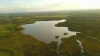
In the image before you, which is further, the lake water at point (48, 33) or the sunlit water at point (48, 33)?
the lake water at point (48, 33)

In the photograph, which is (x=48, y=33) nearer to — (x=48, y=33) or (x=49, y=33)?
(x=48, y=33)

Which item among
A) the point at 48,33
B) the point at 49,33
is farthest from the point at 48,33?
the point at 49,33

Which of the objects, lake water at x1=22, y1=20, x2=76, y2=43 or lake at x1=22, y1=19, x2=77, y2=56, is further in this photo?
lake water at x1=22, y1=20, x2=76, y2=43

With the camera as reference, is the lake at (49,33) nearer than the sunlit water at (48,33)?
Yes

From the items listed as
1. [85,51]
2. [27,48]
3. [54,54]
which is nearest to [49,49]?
[54,54]

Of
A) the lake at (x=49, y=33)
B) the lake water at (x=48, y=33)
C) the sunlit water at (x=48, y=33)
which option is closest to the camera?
the lake at (x=49, y=33)

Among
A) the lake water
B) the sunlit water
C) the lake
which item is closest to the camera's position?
the lake

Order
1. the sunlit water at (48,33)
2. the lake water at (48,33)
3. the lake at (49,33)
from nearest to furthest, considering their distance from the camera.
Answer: the lake at (49,33), the sunlit water at (48,33), the lake water at (48,33)

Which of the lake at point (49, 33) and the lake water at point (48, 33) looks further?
the lake water at point (48, 33)

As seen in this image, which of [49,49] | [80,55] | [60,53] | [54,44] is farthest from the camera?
[54,44]

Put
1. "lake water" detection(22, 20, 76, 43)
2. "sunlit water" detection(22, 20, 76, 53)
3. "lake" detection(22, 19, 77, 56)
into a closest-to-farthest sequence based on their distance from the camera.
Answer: "lake" detection(22, 19, 77, 56) → "sunlit water" detection(22, 20, 76, 53) → "lake water" detection(22, 20, 76, 43)

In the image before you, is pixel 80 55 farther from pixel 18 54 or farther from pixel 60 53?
pixel 18 54
